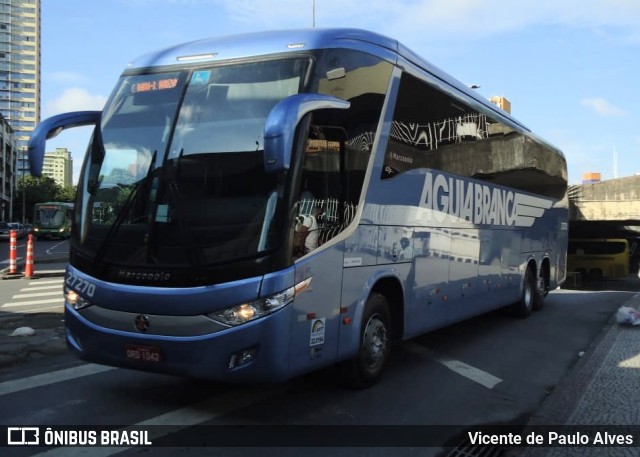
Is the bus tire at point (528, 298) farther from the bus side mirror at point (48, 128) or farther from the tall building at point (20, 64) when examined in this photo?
the tall building at point (20, 64)

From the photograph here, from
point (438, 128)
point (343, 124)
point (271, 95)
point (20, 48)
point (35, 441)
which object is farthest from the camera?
point (20, 48)

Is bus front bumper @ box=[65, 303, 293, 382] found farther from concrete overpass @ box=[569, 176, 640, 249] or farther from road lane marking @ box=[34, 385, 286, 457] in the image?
concrete overpass @ box=[569, 176, 640, 249]

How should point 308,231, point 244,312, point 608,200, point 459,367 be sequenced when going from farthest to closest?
point 608,200, point 459,367, point 308,231, point 244,312

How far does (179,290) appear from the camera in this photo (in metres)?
4.39

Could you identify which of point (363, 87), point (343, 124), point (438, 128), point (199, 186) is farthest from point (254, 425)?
point (438, 128)

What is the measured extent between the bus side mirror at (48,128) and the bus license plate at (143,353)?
1897 millimetres

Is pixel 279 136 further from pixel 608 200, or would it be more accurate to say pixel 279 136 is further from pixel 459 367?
pixel 608 200

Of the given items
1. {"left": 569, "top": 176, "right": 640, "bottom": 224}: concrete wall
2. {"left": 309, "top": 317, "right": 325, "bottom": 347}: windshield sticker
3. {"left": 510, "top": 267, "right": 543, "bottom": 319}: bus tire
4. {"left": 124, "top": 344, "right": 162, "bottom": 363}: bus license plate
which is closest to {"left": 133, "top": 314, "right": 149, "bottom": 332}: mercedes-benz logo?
{"left": 124, "top": 344, "right": 162, "bottom": 363}: bus license plate

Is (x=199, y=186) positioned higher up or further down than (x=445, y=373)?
higher up

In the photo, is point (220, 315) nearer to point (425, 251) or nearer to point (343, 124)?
point (343, 124)

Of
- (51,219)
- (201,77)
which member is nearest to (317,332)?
(201,77)

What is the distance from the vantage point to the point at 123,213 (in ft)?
15.6

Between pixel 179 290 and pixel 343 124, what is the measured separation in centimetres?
212

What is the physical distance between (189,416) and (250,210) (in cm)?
200
